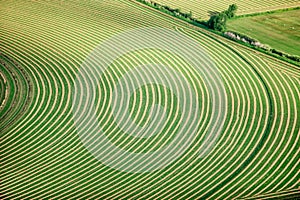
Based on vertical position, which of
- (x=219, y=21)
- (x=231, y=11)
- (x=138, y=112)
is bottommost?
(x=138, y=112)

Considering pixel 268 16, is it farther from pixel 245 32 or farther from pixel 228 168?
pixel 228 168

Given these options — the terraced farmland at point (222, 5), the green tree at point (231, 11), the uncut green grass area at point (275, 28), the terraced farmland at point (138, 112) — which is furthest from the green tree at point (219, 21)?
the terraced farmland at point (222, 5)

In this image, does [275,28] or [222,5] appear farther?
[222,5]

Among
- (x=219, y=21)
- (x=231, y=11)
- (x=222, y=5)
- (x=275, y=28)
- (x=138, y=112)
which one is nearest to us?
(x=138, y=112)

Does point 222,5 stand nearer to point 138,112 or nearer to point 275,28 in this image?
point 275,28

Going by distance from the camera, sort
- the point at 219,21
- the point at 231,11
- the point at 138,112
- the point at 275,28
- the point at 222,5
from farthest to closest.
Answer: the point at 222,5
the point at 231,11
the point at 275,28
the point at 219,21
the point at 138,112

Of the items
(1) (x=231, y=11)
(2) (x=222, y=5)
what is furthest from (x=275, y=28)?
(2) (x=222, y=5)
